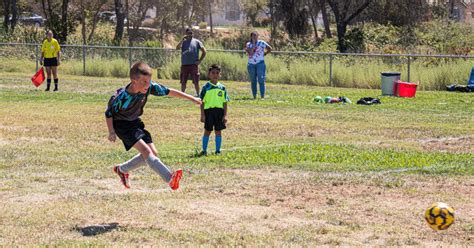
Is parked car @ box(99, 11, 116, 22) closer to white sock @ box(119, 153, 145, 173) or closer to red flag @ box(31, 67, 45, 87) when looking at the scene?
red flag @ box(31, 67, 45, 87)

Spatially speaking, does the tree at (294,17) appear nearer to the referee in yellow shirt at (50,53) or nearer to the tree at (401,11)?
the tree at (401,11)

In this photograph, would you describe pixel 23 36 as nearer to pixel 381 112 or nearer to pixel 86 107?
pixel 86 107

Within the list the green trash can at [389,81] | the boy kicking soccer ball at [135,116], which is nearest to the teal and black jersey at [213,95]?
the boy kicking soccer ball at [135,116]

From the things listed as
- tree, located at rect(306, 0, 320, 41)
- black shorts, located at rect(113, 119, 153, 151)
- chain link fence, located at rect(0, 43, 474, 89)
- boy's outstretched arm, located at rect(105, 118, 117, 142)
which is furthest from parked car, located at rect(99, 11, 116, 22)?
boy's outstretched arm, located at rect(105, 118, 117, 142)

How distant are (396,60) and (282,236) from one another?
23.4 m

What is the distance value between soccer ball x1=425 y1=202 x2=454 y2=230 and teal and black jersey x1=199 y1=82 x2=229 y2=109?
6024 mm

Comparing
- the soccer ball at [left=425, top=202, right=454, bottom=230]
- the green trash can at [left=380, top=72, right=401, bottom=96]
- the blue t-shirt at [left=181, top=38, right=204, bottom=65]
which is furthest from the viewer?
the green trash can at [left=380, top=72, right=401, bottom=96]

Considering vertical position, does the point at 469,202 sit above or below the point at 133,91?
below

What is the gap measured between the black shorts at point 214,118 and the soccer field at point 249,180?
47 cm

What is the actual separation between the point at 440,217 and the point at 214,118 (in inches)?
243

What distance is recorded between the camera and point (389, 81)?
26.4 meters

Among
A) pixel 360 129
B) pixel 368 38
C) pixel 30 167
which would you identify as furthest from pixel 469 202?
pixel 368 38

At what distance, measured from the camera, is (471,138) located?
16.6 meters

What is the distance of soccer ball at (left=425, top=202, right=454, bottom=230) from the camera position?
812 cm
